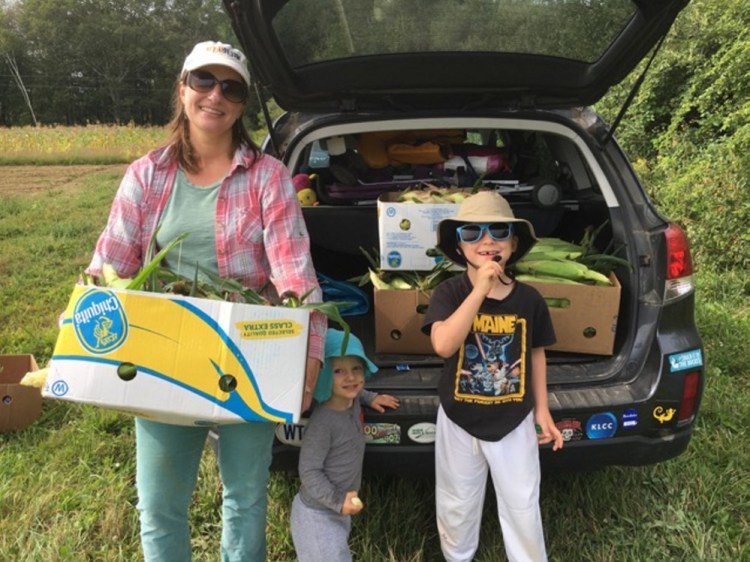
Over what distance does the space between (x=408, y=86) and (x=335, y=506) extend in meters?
1.70

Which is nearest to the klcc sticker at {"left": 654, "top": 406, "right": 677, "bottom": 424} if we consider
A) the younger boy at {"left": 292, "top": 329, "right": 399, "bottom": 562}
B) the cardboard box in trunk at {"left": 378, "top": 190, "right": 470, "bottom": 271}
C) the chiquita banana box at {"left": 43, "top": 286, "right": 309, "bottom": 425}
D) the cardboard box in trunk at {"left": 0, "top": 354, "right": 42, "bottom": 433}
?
the younger boy at {"left": 292, "top": 329, "right": 399, "bottom": 562}

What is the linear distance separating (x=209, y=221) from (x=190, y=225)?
6cm

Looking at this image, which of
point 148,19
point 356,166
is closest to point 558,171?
point 356,166

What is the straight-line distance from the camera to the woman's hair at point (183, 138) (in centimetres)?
176

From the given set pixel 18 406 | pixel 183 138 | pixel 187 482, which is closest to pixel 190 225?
pixel 183 138

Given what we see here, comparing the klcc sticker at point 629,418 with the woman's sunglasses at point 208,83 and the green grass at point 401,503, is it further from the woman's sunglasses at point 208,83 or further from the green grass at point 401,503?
the woman's sunglasses at point 208,83

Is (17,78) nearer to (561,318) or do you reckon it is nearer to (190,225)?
(190,225)

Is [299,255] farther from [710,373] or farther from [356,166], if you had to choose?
[710,373]

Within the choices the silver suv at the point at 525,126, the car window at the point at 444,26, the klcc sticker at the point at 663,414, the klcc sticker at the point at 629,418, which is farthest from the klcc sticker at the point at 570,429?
the car window at the point at 444,26

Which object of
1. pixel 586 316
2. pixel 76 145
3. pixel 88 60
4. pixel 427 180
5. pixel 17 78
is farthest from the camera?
pixel 88 60

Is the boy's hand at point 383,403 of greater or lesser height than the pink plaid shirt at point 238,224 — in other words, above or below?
below

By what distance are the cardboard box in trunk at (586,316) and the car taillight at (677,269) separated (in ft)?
0.66

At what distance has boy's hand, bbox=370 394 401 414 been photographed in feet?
6.86

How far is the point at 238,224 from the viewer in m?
1.72
